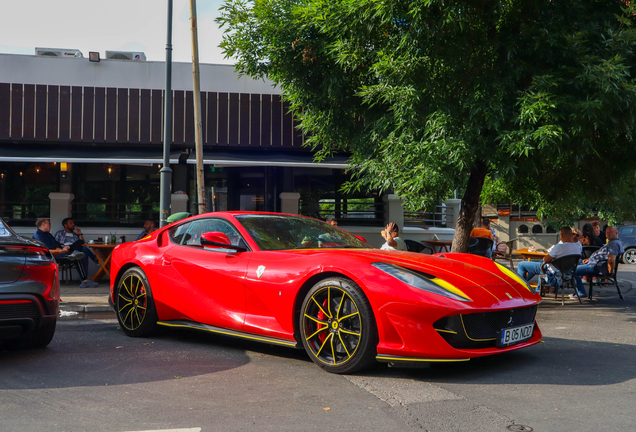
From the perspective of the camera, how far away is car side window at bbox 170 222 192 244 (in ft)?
20.0

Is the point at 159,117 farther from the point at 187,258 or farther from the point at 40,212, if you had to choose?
the point at 187,258

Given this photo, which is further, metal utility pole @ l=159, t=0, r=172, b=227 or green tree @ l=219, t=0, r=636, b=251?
metal utility pole @ l=159, t=0, r=172, b=227

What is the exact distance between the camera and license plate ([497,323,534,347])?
4389 millimetres

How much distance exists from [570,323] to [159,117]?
11.1 meters

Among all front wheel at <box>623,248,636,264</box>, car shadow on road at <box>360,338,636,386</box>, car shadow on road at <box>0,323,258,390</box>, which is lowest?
front wheel at <box>623,248,636,264</box>

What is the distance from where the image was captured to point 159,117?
49.0ft

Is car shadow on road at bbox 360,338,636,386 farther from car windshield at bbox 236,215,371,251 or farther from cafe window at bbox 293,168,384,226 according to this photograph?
cafe window at bbox 293,168,384,226

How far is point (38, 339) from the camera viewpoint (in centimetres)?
552

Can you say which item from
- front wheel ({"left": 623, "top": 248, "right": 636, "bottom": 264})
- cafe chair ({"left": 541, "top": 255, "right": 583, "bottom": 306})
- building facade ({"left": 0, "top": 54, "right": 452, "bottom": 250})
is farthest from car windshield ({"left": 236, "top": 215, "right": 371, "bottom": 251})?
front wheel ({"left": 623, "top": 248, "right": 636, "bottom": 264})

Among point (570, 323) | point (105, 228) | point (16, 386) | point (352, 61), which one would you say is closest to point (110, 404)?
point (16, 386)

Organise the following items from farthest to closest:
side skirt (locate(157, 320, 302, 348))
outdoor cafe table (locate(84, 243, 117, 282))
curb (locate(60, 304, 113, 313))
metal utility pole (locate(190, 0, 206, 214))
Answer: metal utility pole (locate(190, 0, 206, 214)) → outdoor cafe table (locate(84, 243, 117, 282)) → curb (locate(60, 304, 113, 313)) → side skirt (locate(157, 320, 302, 348))

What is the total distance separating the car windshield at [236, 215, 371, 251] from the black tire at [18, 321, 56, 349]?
80.8 inches

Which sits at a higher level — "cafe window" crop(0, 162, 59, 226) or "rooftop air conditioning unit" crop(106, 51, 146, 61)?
"rooftop air conditioning unit" crop(106, 51, 146, 61)

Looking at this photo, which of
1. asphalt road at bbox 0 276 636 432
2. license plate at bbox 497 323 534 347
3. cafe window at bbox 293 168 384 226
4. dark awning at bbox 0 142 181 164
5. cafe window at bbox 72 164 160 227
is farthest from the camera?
cafe window at bbox 293 168 384 226
